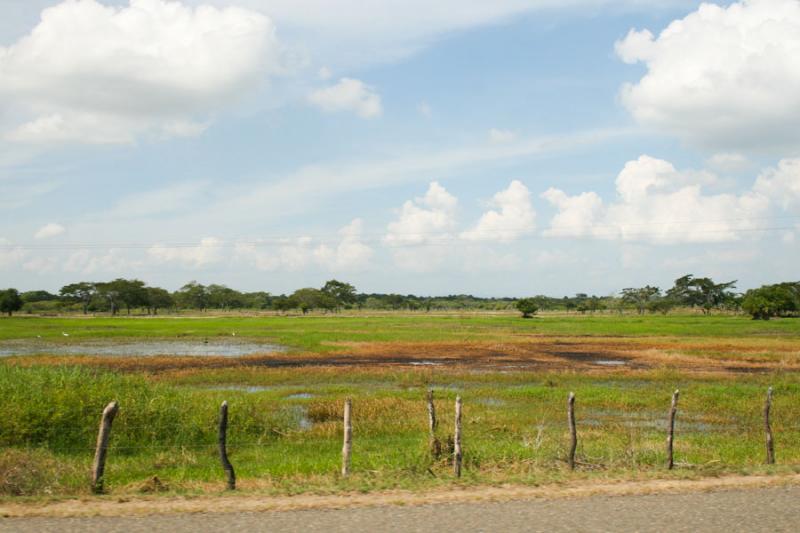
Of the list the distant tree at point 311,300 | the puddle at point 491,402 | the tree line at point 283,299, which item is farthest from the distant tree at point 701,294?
the puddle at point 491,402

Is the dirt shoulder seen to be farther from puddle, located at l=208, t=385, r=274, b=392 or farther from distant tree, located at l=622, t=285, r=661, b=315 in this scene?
distant tree, located at l=622, t=285, r=661, b=315

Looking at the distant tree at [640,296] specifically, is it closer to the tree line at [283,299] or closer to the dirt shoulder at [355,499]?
the tree line at [283,299]

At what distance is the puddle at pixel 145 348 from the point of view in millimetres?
49781

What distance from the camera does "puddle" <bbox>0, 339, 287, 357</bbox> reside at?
49.8 meters

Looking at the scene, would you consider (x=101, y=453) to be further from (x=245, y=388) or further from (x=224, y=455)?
(x=245, y=388)

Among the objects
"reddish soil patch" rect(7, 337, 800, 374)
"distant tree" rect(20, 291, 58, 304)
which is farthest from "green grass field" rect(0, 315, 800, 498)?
"distant tree" rect(20, 291, 58, 304)

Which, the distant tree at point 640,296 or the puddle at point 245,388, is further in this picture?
the distant tree at point 640,296

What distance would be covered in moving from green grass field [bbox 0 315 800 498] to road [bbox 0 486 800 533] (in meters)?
1.47

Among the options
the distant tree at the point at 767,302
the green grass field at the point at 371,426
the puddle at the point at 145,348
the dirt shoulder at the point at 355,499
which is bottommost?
the puddle at the point at 145,348

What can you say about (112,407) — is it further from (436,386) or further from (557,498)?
(436,386)

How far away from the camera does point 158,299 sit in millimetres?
166125

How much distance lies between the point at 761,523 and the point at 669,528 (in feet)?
4.99

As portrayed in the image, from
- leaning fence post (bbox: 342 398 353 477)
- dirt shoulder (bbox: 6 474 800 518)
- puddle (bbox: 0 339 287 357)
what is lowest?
puddle (bbox: 0 339 287 357)

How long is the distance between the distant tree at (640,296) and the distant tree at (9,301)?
482 ft
